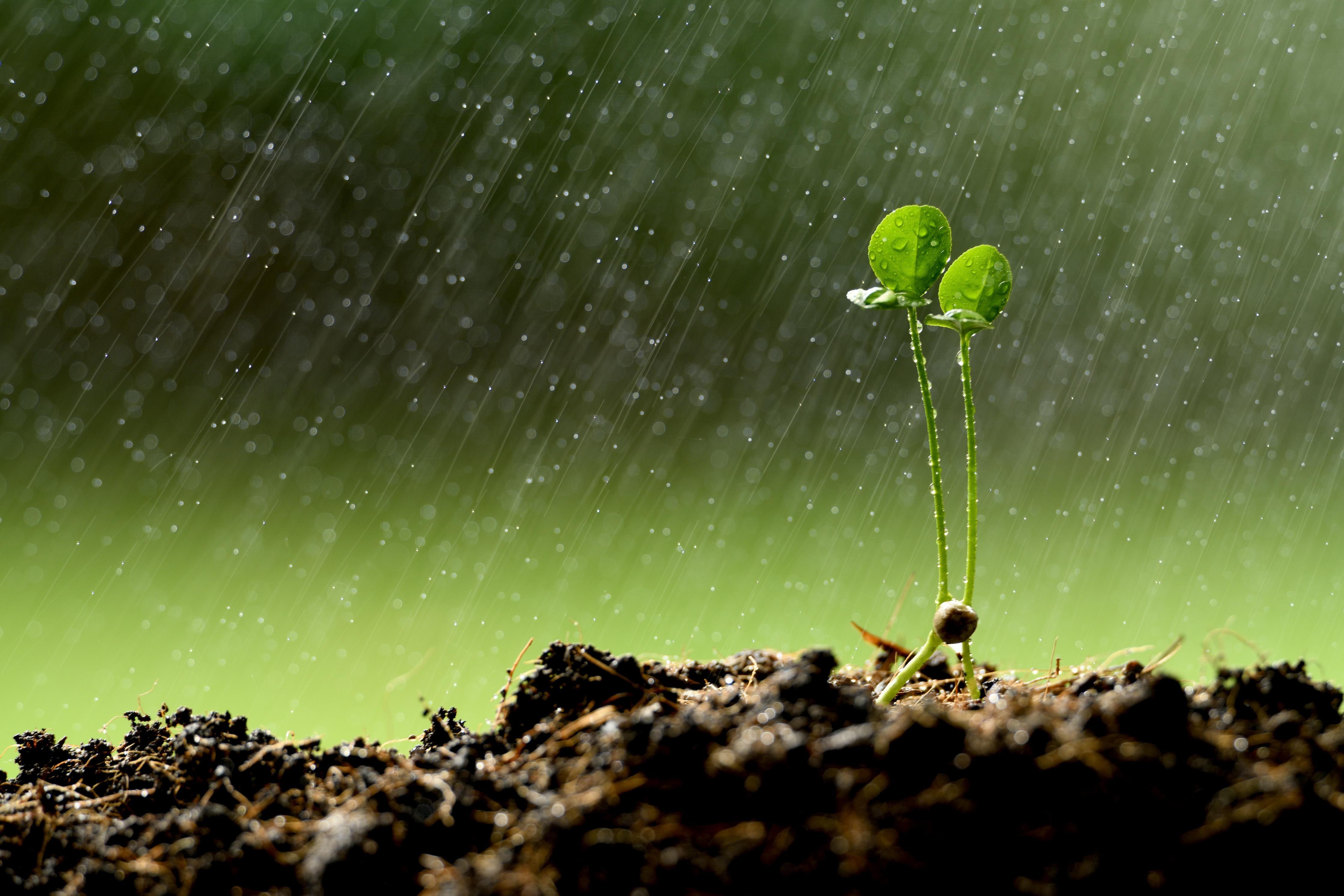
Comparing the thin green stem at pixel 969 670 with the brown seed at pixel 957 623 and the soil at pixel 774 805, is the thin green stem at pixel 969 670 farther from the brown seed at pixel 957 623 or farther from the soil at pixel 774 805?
the soil at pixel 774 805

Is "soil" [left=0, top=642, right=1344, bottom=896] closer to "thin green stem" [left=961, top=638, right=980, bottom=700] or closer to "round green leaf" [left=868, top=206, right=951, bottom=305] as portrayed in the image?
"thin green stem" [left=961, top=638, right=980, bottom=700]

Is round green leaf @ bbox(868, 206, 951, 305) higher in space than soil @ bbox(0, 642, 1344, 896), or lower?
higher

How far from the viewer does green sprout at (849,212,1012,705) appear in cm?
99

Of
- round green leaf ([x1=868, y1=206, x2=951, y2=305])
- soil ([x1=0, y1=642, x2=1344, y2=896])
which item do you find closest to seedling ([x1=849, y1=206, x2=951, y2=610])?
round green leaf ([x1=868, y1=206, x2=951, y2=305])

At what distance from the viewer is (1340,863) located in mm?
581

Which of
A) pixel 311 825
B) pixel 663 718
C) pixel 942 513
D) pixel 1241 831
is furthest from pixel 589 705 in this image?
pixel 1241 831

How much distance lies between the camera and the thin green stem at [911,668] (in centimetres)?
96

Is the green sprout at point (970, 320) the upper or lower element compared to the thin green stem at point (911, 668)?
upper

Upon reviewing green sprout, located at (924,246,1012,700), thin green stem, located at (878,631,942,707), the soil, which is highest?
green sprout, located at (924,246,1012,700)

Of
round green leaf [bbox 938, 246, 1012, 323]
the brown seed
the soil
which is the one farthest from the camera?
round green leaf [bbox 938, 246, 1012, 323]

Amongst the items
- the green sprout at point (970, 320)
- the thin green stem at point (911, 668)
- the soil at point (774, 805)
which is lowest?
the soil at point (774, 805)

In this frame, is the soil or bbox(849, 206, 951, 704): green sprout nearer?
the soil

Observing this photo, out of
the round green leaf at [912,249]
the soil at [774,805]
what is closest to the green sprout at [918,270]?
the round green leaf at [912,249]

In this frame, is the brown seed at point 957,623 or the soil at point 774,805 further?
the brown seed at point 957,623
